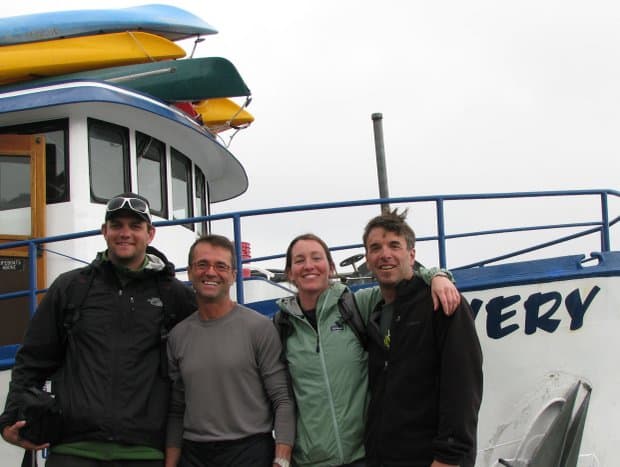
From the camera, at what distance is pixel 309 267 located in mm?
3139

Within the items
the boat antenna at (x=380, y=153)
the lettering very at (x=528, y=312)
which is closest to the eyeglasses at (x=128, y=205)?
the lettering very at (x=528, y=312)

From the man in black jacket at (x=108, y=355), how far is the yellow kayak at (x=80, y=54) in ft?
14.2

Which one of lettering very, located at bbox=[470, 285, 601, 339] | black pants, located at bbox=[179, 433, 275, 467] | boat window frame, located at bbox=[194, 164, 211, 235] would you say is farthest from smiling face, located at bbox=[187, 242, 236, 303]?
boat window frame, located at bbox=[194, 164, 211, 235]

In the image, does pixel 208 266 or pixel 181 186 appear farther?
pixel 181 186

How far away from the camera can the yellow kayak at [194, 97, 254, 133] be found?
881 centimetres

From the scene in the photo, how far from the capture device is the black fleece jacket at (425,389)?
2662 millimetres

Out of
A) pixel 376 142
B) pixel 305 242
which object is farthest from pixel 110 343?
pixel 376 142

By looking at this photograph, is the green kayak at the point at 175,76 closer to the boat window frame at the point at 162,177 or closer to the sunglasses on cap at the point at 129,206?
the boat window frame at the point at 162,177

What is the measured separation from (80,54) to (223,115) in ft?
7.47

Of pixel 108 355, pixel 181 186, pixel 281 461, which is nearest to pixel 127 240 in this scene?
pixel 108 355

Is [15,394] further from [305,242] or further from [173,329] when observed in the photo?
[305,242]

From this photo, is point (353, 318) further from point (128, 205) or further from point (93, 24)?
→ point (93, 24)

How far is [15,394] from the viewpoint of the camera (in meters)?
2.94

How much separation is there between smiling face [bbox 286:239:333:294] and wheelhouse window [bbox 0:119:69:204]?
368 cm
